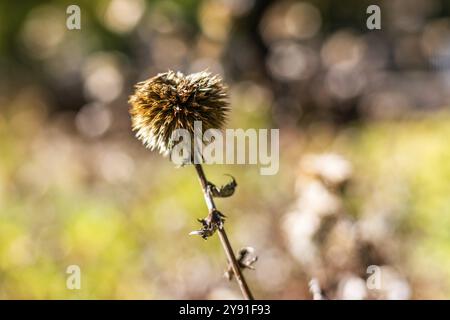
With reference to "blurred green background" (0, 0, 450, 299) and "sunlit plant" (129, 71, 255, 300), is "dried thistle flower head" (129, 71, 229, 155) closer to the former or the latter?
"sunlit plant" (129, 71, 255, 300)

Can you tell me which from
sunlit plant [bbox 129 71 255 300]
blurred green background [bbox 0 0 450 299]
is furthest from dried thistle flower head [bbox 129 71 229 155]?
blurred green background [bbox 0 0 450 299]

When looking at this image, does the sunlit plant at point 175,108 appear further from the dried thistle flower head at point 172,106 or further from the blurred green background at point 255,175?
the blurred green background at point 255,175

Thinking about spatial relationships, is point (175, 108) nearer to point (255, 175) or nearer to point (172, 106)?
point (172, 106)

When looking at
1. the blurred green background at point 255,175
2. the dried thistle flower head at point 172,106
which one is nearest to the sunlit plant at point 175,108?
the dried thistle flower head at point 172,106

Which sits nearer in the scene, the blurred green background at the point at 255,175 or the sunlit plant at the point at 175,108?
the sunlit plant at the point at 175,108

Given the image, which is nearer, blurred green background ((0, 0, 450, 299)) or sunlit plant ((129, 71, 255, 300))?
sunlit plant ((129, 71, 255, 300))
